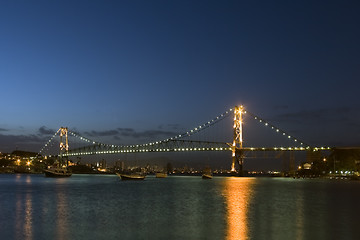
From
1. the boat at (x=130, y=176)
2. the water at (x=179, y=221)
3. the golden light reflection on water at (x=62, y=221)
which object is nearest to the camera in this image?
the water at (x=179, y=221)

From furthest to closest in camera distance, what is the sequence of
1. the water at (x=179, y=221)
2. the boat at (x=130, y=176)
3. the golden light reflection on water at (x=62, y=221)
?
the boat at (x=130, y=176)
the golden light reflection on water at (x=62, y=221)
the water at (x=179, y=221)

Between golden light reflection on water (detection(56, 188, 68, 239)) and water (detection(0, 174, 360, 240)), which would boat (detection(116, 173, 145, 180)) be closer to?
water (detection(0, 174, 360, 240))

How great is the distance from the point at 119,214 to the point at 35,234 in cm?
751

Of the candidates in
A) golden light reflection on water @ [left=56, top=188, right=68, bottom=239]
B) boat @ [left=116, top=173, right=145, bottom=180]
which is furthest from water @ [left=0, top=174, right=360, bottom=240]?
boat @ [left=116, top=173, right=145, bottom=180]

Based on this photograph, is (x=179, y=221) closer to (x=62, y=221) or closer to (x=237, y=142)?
(x=62, y=221)

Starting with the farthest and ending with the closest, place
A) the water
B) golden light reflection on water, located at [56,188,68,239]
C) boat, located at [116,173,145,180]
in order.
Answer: boat, located at [116,173,145,180] < golden light reflection on water, located at [56,188,68,239] < the water

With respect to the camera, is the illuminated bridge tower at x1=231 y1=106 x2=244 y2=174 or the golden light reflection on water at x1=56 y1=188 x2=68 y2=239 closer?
Result: the golden light reflection on water at x1=56 y1=188 x2=68 y2=239

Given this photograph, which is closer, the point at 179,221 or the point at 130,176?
the point at 179,221

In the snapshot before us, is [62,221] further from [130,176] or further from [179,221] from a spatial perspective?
[130,176]

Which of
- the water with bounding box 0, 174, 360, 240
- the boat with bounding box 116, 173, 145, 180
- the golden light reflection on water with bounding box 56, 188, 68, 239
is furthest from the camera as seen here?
the boat with bounding box 116, 173, 145, 180

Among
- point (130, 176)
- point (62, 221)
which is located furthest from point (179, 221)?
point (130, 176)

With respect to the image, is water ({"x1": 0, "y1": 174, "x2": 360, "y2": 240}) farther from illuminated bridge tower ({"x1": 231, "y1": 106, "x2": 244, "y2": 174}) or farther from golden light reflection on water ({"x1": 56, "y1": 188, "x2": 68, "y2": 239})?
illuminated bridge tower ({"x1": 231, "y1": 106, "x2": 244, "y2": 174})

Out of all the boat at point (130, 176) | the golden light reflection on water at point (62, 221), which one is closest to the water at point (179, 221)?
the golden light reflection on water at point (62, 221)

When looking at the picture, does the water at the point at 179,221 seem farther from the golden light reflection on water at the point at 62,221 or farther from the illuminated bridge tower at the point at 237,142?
the illuminated bridge tower at the point at 237,142
